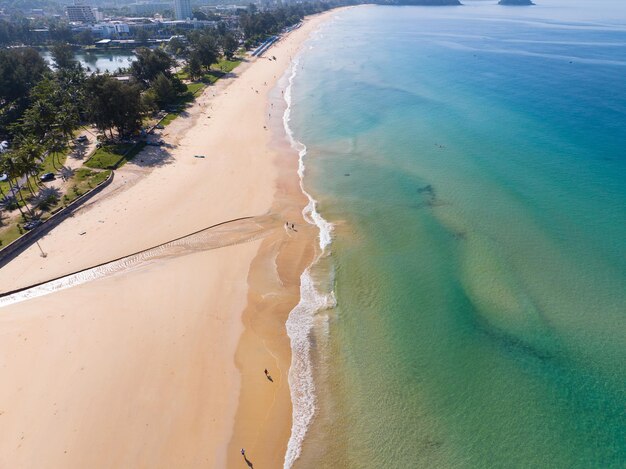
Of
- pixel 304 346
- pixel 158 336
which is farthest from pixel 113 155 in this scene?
pixel 304 346

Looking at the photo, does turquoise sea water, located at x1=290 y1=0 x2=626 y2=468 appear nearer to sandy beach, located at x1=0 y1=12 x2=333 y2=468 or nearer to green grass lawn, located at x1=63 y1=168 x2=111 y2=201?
sandy beach, located at x1=0 y1=12 x2=333 y2=468

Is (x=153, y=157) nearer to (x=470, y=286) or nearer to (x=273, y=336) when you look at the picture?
(x=273, y=336)

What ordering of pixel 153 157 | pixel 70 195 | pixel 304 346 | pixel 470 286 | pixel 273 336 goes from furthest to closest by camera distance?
1. pixel 153 157
2. pixel 70 195
3. pixel 470 286
4. pixel 273 336
5. pixel 304 346

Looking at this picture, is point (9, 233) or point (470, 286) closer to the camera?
point (470, 286)

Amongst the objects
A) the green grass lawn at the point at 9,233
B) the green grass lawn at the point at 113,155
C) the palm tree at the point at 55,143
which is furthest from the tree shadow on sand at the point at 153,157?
the green grass lawn at the point at 9,233

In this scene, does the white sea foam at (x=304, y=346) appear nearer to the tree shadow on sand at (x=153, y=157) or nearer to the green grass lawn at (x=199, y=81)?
the tree shadow on sand at (x=153, y=157)

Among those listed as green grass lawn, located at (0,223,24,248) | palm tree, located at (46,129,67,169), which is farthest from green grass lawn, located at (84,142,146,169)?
green grass lawn, located at (0,223,24,248)

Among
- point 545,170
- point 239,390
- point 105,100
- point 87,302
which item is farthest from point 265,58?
point 239,390
